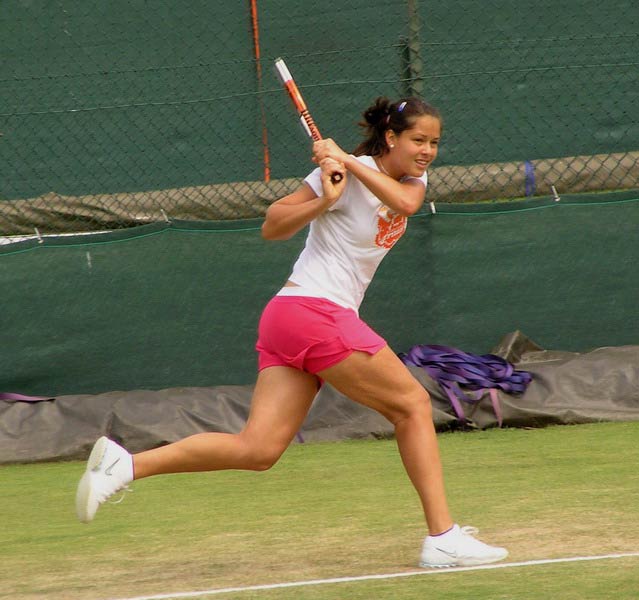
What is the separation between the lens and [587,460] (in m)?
6.16

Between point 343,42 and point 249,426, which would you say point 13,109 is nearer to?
point 343,42

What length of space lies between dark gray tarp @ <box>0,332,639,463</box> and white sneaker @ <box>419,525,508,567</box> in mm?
2983

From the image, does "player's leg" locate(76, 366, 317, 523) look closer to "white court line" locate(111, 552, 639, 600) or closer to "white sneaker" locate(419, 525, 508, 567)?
"white court line" locate(111, 552, 639, 600)

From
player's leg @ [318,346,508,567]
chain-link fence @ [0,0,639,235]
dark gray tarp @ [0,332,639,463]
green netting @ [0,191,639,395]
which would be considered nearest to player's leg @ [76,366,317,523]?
player's leg @ [318,346,508,567]

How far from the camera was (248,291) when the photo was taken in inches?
309

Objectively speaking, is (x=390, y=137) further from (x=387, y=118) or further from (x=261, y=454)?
(x=261, y=454)

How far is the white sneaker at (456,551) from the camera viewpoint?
13.5ft

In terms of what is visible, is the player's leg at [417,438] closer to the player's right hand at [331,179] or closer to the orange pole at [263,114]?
the player's right hand at [331,179]

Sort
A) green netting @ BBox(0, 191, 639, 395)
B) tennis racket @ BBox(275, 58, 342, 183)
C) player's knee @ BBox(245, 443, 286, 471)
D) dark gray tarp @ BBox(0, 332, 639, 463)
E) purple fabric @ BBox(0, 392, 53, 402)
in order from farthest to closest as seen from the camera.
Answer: green netting @ BBox(0, 191, 639, 395) < purple fabric @ BBox(0, 392, 53, 402) < dark gray tarp @ BBox(0, 332, 639, 463) < tennis racket @ BBox(275, 58, 342, 183) < player's knee @ BBox(245, 443, 286, 471)

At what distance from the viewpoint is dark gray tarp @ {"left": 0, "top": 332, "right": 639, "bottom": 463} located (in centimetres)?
710

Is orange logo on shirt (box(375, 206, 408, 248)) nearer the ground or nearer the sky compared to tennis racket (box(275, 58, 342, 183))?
nearer the ground

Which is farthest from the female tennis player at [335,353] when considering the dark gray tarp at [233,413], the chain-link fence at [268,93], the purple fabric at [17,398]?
the chain-link fence at [268,93]

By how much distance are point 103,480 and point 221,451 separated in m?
0.39

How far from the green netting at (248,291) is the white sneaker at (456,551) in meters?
3.77
